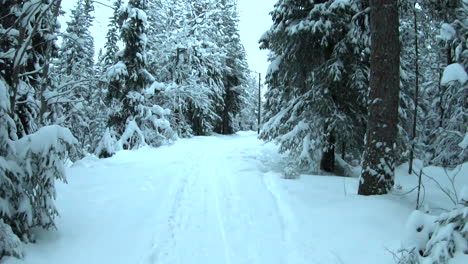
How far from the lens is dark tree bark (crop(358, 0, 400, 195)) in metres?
6.33

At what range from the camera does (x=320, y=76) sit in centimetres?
1044

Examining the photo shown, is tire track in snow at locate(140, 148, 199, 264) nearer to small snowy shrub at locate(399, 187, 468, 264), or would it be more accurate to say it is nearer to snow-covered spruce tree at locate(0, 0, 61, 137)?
snow-covered spruce tree at locate(0, 0, 61, 137)

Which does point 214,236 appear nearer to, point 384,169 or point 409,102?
point 384,169

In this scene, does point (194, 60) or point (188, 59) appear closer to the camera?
point (188, 59)

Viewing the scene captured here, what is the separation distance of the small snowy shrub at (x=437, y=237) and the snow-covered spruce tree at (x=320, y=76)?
598cm

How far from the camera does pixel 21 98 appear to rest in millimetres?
5816

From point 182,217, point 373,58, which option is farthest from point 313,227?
point 373,58

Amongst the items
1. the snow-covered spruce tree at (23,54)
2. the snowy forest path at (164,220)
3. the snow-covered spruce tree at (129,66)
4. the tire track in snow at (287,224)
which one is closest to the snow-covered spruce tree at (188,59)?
the snow-covered spruce tree at (129,66)

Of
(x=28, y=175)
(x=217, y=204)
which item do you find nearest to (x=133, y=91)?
(x=217, y=204)

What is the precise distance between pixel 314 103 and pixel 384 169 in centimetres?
430

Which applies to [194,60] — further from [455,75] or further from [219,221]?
[455,75]

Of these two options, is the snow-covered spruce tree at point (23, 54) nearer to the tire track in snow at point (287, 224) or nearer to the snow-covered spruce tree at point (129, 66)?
the tire track in snow at point (287, 224)

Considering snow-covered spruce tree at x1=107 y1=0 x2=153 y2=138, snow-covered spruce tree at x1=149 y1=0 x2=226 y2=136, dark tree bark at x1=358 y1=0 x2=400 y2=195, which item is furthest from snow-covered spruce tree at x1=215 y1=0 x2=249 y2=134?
dark tree bark at x1=358 y1=0 x2=400 y2=195

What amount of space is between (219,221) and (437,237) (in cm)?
345
